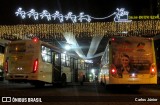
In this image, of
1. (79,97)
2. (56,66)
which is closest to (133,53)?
(79,97)

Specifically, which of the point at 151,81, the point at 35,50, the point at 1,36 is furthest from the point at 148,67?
the point at 1,36

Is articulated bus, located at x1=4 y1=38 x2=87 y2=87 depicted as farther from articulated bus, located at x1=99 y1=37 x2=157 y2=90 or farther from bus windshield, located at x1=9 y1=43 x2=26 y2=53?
articulated bus, located at x1=99 y1=37 x2=157 y2=90

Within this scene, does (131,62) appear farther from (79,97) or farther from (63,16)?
(63,16)

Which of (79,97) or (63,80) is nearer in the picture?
(79,97)

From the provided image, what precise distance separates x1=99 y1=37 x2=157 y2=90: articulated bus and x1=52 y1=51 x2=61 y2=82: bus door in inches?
248

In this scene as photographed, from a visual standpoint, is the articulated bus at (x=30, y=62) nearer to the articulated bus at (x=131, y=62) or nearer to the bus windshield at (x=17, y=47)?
the bus windshield at (x=17, y=47)

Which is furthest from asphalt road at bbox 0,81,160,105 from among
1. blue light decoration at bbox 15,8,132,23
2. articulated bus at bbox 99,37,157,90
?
blue light decoration at bbox 15,8,132,23

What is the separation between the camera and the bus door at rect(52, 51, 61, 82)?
87.5ft

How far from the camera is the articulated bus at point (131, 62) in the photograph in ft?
68.0

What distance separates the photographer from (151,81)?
20719 millimetres

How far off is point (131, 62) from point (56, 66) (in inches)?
299

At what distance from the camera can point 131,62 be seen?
68.9ft

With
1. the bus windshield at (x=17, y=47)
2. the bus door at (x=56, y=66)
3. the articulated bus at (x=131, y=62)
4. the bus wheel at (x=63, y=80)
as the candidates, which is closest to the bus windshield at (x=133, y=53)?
the articulated bus at (x=131, y=62)

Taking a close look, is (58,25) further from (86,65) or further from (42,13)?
(86,65)
